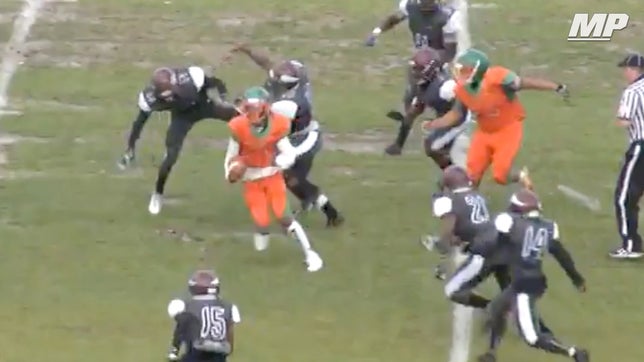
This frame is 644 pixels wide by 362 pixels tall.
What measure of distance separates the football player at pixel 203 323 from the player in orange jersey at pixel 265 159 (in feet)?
9.09

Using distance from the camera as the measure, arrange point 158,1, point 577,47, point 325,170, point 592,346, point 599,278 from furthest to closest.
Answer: point 158,1 < point 577,47 < point 325,170 < point 599,278 < point 592,346

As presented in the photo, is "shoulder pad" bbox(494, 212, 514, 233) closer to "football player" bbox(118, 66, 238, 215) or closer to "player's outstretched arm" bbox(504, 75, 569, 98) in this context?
"player's outstretched arm" bbox(504, 75, 569, 98)

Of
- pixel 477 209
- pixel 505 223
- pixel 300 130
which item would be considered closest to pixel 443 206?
pixel 477 209

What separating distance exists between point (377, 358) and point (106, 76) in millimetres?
7755

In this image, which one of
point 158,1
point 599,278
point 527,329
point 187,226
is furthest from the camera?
point 158,1

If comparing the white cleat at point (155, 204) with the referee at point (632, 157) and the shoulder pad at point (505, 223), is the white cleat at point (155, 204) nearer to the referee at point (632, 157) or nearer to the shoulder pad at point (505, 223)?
the referee at point (632, 157)

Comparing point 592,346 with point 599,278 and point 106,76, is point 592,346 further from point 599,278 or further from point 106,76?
point 106,76

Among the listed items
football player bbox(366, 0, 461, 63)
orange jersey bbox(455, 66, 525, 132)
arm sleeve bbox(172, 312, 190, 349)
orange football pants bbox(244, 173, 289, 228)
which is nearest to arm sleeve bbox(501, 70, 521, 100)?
orange jersey bbox(455, 66, 525, 132)

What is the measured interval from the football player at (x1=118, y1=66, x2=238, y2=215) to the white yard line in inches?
122

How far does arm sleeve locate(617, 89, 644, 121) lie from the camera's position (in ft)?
43.1

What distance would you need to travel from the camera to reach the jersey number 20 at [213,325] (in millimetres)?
10211

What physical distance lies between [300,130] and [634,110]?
111 inches

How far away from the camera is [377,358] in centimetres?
1162

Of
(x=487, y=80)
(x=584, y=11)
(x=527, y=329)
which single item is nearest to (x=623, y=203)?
(x=487, y=80)
